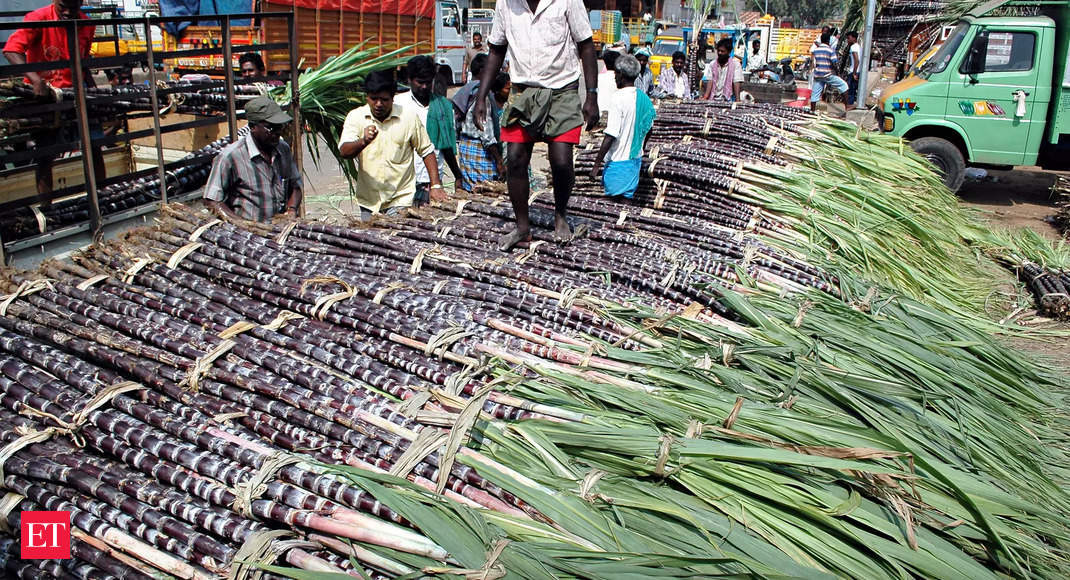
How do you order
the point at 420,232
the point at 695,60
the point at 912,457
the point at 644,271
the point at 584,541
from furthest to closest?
the point at 695,60
the point at 420,232
the point at 644,271
the point at 912,457
the point at 584,541

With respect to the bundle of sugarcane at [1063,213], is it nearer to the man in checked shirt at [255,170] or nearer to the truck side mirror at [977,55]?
the truck side mirror at [977,55]

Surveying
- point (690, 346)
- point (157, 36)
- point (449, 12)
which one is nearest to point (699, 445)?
point (690, 346)

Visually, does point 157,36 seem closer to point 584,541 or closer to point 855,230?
point 855,230

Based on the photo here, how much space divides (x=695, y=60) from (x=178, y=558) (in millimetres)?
16692

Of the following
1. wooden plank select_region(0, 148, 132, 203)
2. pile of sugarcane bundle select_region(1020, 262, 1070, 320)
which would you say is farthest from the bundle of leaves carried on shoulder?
pile of sugarcane bundle select_region(1020, 262, 1070, 320)

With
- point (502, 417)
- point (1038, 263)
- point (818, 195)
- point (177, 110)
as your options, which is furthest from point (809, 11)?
point (502, 417)

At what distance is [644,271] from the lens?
11.4ft

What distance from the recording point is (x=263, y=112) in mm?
4312

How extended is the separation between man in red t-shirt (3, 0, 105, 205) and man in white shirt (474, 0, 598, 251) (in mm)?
2980

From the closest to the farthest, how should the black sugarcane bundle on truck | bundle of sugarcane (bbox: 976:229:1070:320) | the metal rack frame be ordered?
the metal rack frame < the black sugarcane bundle on truck < bundle of sugarcane (bbox: 976:229:1070:320)

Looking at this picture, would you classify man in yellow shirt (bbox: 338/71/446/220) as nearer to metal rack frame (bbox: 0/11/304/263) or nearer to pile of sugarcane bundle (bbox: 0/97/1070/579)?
metal rack frame (bbox: 0/11/304/263)

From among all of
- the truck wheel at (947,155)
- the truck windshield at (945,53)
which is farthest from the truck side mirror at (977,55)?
the truck wheel at (947,155)

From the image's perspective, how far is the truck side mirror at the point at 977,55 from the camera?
31.5 feet

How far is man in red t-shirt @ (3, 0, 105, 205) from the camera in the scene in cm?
490
